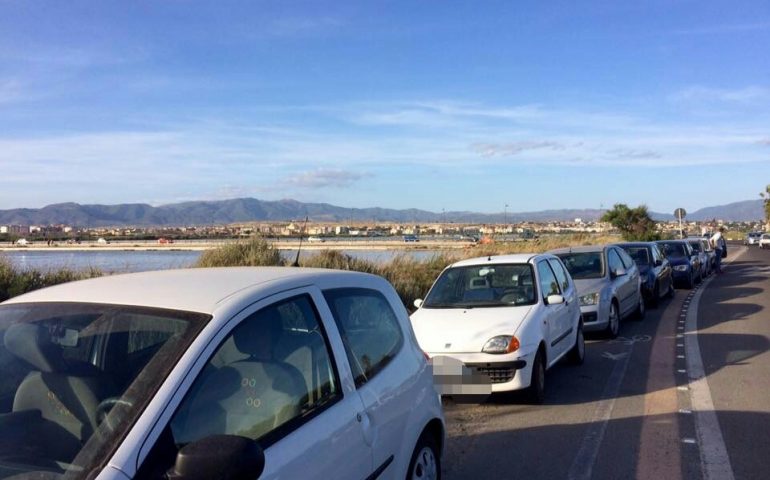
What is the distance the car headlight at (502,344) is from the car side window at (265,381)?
4.12m

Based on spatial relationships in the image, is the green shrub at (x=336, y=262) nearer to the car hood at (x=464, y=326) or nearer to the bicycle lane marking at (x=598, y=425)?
the bicycle lane marking at (x=598, y=425)

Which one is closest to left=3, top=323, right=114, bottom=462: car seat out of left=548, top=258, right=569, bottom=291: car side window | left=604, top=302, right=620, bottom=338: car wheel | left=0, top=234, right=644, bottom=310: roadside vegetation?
left=548, top=258, right=569, bottom=291: car side window

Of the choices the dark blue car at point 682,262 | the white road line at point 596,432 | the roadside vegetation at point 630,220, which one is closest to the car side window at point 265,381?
the white road line at point 596,432

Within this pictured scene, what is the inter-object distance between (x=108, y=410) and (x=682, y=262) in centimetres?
2163

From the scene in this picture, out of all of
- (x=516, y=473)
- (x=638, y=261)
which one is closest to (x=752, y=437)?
(x=516, y=473)

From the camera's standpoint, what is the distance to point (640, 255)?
1759 cm

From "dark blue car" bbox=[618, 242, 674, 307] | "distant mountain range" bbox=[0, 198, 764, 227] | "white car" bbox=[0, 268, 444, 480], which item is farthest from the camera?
"distant mountain range" bbox=[0, 198, 764, 227]

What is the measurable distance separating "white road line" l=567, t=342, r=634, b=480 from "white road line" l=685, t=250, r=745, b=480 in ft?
2.70

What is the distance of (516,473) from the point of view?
5.45 meters

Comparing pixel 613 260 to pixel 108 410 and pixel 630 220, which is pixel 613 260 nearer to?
pixel 108 410

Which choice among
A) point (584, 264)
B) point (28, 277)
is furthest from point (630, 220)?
point (28, 277)

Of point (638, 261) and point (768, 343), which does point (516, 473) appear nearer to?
point (768, 343)

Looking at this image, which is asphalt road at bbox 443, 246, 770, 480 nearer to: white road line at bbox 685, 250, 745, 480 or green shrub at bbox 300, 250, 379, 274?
white road line at bbox 685, 250, 745, 480

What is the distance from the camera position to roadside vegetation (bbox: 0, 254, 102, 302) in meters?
11.1
